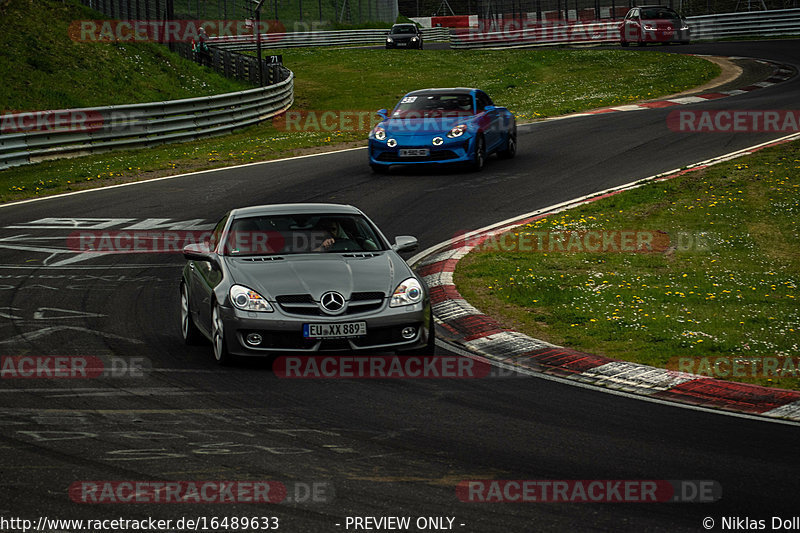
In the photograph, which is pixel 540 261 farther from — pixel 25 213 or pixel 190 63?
pixel 190 63

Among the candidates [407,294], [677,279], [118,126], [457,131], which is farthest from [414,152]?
[407,294]

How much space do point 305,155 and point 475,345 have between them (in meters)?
14.5

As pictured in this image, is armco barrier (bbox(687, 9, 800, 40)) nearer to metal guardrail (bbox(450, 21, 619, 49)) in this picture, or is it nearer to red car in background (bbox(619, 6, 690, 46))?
red car in background (bbox(619, 6, 690, 46))

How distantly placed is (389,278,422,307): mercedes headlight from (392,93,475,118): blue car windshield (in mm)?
11426

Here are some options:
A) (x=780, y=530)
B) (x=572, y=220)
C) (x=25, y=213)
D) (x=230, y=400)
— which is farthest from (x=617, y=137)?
(x=780, y=530)

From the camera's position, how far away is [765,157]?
18.5 meters

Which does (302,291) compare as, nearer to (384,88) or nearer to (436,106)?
(436,106)

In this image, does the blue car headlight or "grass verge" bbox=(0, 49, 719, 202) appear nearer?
the blue car headlight

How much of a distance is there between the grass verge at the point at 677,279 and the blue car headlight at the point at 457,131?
3.92m

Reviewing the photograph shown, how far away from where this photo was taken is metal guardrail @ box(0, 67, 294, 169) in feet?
75.6

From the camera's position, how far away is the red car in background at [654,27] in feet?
152

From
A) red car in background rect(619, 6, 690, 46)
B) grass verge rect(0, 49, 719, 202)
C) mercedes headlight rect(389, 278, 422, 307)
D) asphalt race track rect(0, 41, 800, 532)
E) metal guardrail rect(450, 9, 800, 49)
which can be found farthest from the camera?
red car in background rect(619, 6, 690, 46)

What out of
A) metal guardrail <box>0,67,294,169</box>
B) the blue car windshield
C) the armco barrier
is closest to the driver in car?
the blue car windshield

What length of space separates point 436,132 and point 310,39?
171ft
